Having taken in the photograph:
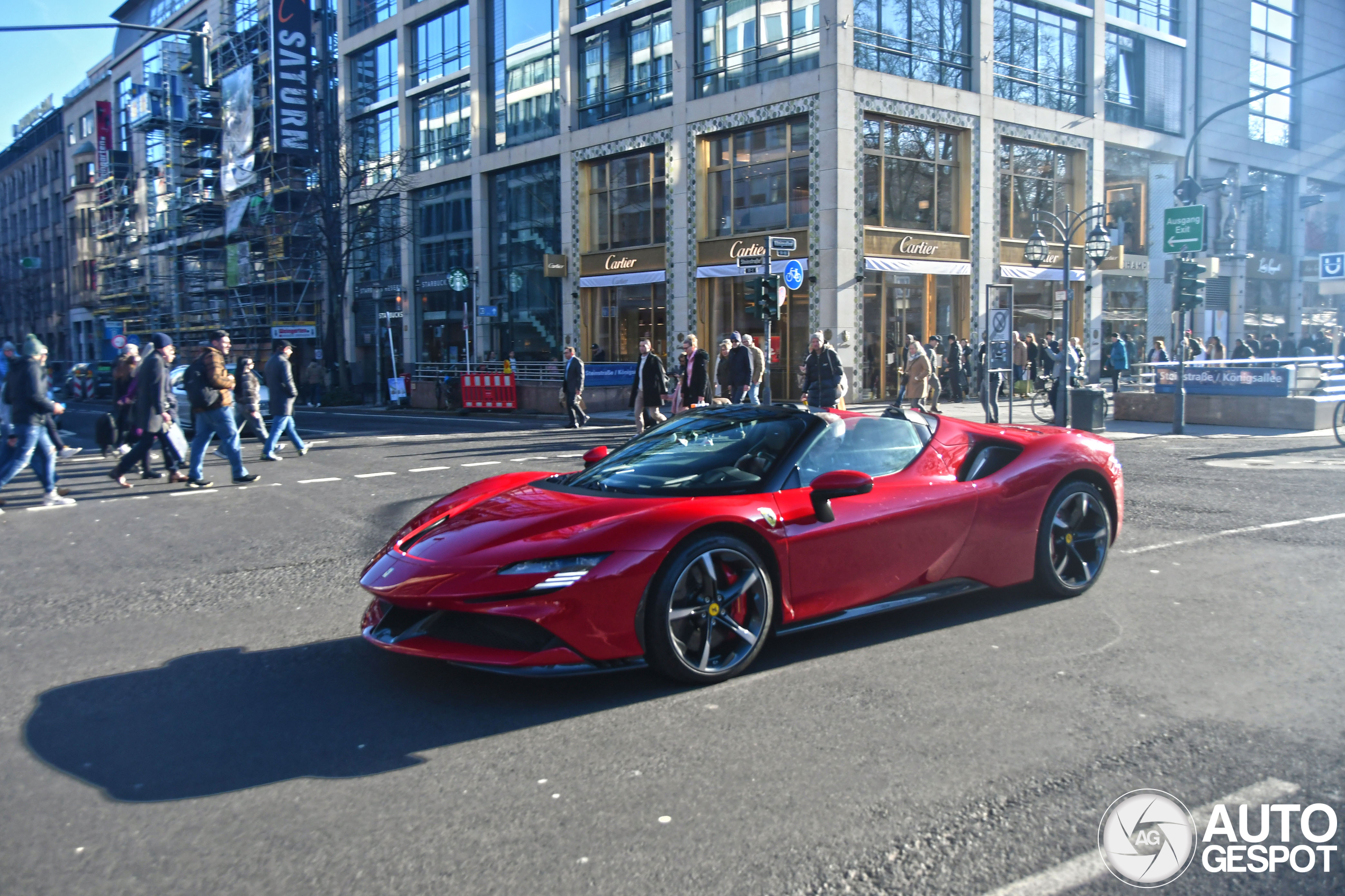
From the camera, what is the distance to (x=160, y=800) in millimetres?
3301

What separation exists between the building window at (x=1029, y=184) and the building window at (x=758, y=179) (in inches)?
260

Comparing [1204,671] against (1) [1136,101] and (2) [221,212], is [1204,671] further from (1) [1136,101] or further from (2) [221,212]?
(2) [221,212]

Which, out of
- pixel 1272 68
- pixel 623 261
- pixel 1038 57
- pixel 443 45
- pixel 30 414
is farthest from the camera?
pixel 1272 68

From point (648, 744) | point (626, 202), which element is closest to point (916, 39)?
point (626, 202)

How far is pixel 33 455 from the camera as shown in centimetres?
1081

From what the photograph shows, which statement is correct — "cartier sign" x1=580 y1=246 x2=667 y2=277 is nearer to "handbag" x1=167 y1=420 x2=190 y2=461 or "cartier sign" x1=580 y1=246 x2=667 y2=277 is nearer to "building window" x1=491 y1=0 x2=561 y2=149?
"building window" x1=491 y1=0 x2=561 y2=149

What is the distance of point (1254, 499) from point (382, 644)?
8733mm

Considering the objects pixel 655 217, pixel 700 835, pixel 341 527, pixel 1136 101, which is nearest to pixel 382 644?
pixel 700 835

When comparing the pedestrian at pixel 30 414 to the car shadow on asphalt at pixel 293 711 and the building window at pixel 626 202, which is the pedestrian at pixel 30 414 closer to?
the car shadow on asphalt at pixel 293 711

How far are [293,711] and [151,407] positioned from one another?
899 centimetres

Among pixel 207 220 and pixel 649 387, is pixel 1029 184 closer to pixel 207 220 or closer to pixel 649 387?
pixel 649 387

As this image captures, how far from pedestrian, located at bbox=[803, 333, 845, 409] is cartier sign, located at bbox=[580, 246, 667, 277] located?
15237 millimetres

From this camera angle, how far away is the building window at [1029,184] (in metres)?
29.6

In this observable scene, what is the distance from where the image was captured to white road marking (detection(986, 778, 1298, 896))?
268 centimetres
